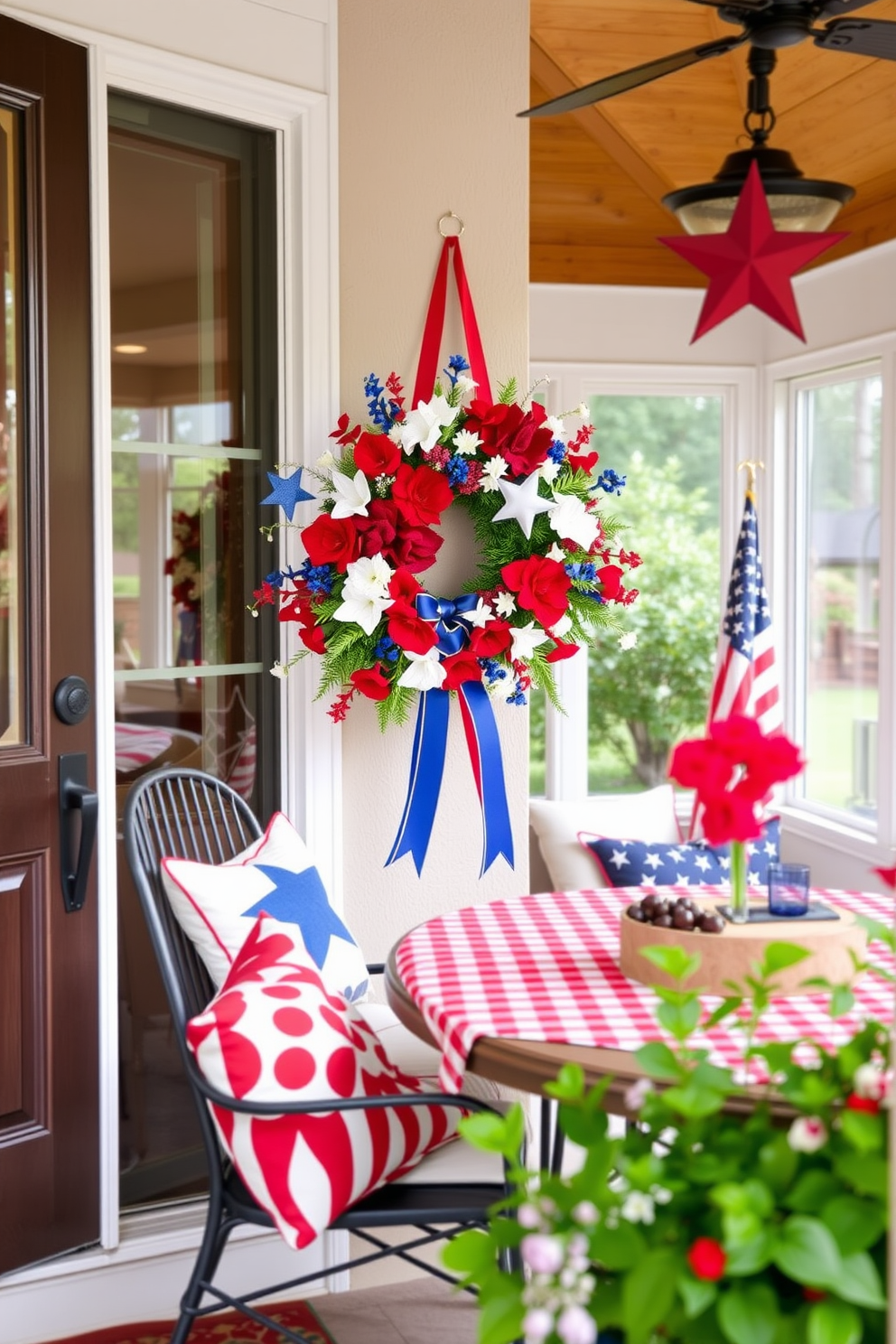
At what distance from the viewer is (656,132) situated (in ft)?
15.6

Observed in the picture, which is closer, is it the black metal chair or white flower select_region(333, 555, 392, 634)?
the black metal chair

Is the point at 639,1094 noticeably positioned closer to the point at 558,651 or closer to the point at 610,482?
the point at 558,651

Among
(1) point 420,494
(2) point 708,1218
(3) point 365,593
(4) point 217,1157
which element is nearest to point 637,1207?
(2) point 708,1218

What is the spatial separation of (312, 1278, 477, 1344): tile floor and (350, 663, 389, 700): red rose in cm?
117

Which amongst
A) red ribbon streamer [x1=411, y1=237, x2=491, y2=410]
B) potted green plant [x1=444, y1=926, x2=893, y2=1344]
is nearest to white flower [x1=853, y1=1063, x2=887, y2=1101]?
potted green plant [x1=444, y1=926, x2=893, y2=1344]

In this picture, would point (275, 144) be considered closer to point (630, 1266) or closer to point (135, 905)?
point (135, 905)

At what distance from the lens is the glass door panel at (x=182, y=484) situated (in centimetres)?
270

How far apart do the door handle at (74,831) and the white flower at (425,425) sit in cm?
86

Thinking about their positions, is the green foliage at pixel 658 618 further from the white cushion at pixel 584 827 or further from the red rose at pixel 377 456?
the red rose at pixel 377 456

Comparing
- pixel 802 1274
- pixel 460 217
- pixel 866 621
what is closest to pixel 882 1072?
pixel 802 1274

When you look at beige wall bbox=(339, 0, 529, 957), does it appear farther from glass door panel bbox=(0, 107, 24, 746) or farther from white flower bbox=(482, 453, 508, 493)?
glass door panel bbox=(0, 107, 24, 746)

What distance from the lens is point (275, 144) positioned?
284 centimetres

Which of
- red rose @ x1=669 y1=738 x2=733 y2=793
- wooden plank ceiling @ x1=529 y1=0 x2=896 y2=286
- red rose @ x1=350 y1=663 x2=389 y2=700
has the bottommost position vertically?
red rose @ x1=669 y1=738 x2=733 y2=793

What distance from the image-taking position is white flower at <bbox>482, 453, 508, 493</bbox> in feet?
8.66
